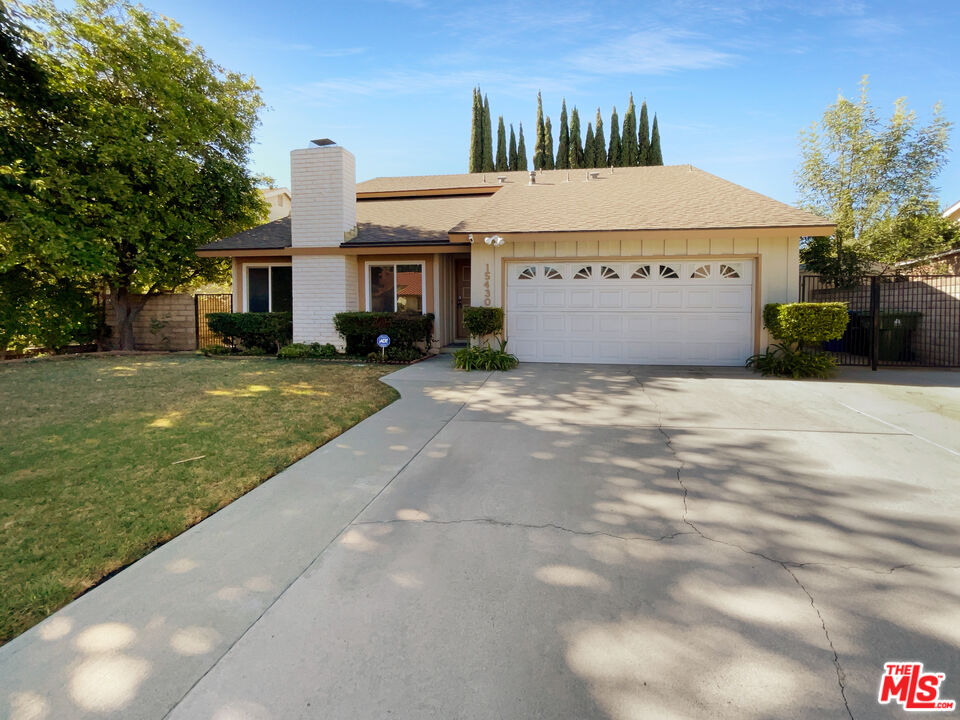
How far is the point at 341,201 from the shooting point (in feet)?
40.7

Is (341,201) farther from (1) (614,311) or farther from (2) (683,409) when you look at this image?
(2) (683,409)

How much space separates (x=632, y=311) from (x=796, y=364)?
10.4 ft

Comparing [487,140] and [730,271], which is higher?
[487,140]

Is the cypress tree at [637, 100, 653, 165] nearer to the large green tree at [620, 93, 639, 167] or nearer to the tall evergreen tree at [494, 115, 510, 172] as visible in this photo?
the large green tree at [620, 93, 639, 167]

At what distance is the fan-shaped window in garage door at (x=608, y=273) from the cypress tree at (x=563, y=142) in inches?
963

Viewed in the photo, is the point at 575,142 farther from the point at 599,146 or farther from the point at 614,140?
the point at 614,140

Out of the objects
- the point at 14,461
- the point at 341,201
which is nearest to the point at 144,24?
the point at 341,201

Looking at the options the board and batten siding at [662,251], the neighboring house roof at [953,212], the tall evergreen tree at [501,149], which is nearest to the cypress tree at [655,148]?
the tall evergreen tree at [501,149]

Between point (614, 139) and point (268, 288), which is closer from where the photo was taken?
point (268, 288)

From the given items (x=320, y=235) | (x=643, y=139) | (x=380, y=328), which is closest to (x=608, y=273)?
(x=380, y=328)

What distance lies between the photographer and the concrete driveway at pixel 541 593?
186 centimetres

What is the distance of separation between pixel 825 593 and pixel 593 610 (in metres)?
1.18

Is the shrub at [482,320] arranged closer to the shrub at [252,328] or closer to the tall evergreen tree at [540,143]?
the shrub at [252,328]

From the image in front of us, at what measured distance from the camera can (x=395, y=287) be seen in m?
13.0
